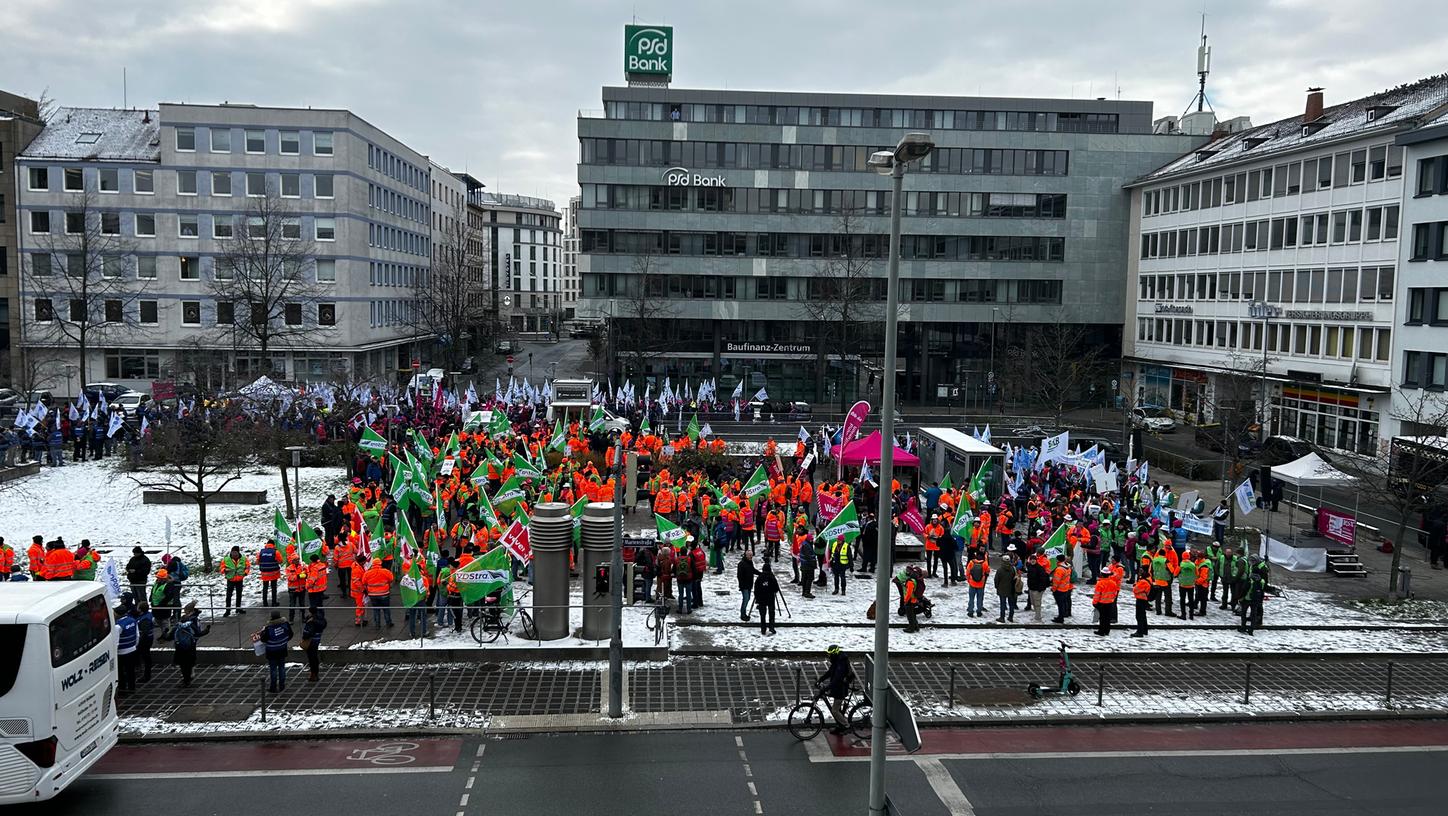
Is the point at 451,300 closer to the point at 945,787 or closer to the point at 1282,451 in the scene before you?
the point at 1282,451

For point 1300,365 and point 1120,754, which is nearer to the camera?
point 1120,754

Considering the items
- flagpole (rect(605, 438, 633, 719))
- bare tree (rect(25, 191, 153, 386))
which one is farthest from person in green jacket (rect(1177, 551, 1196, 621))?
bare tree (rect(25, 191, 153, 386))

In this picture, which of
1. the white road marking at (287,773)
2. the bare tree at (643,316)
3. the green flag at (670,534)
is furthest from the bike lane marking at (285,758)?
the bare tree at (643,316)

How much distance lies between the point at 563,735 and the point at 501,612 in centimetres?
489

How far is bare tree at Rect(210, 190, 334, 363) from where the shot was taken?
5959 centimetres

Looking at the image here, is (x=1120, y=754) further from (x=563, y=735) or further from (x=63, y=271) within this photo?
(x=63, y=271)

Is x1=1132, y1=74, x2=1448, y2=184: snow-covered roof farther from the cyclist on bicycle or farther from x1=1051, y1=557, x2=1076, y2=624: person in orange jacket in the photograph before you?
the cyclist on bicycle

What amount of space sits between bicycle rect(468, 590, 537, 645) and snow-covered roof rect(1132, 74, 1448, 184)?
144ft

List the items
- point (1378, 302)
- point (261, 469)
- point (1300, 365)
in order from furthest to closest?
point (1300, 365), point (1378, 302), point (261, 469)

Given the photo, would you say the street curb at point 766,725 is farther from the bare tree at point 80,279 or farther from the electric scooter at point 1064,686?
the bare tree at point 80,279

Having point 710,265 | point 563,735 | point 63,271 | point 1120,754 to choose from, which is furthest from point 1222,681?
point 63,271

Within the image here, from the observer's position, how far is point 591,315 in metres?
68.1

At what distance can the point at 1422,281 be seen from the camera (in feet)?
142

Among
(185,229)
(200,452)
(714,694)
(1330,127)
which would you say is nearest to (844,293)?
(1330,127)
